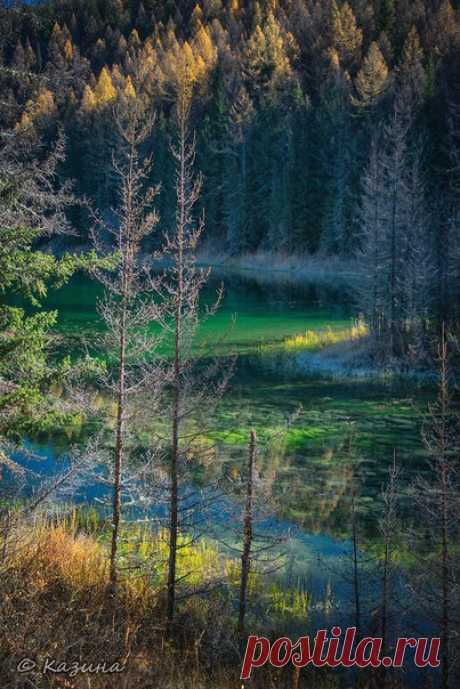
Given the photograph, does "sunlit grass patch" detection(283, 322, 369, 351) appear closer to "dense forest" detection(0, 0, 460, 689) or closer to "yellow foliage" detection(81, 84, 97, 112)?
"dense forest" detection(0, 0, 460, 689)

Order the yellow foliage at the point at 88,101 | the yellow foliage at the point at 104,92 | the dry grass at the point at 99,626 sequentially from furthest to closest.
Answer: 1. the yellow foliage at the point at 88,101
2. the yellow foliage at the point at 104,92
3. the dry grass at the point at 99,626

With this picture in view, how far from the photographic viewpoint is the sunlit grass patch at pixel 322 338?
3052cm

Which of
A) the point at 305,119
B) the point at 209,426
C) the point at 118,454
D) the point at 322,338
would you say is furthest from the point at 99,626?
the point at 305,119

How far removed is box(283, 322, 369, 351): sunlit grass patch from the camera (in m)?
30.5

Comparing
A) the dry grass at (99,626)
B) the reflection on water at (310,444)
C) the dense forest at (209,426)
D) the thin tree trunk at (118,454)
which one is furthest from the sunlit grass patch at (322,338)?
the thin tree trunk at (118,454)

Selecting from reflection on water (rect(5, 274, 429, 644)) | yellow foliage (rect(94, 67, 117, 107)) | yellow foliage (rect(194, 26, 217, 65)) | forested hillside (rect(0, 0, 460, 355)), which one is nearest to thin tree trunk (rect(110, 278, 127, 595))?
reflection on water (rect(5, 274, 429, 644))

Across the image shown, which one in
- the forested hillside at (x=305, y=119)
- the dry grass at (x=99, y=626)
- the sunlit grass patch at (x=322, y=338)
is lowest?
the sunlit grass patch at (x=322, y=338)

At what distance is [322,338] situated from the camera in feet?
103

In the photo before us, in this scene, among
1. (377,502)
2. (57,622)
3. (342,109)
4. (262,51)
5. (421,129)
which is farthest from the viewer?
(262,51)

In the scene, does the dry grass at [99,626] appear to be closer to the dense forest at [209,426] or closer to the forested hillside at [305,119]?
the dense forest at [209,426]

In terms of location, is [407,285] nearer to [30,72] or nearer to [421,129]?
[30,72]

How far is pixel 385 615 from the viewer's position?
28.0 feet

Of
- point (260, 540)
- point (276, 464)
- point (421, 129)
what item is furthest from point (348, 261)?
point (260, 540)

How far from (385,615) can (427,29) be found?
7591 cm
